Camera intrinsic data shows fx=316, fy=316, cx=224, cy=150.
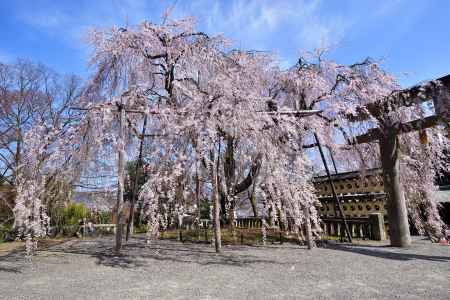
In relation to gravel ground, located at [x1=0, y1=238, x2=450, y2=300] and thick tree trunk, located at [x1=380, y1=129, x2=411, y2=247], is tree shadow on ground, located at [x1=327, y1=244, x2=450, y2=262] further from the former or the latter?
thick tree trunk, located at [x1=380, y1=129, x2=411, y2=247]

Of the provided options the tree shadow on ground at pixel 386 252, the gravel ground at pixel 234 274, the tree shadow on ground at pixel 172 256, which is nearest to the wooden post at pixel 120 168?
the tree shadow on ground at pixel 172 256

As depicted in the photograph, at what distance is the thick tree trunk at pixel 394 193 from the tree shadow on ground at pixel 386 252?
406mm

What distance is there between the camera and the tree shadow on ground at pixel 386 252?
6123 millimetres

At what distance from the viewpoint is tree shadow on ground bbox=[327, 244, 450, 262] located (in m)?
6.12

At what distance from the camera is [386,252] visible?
22.7 feet

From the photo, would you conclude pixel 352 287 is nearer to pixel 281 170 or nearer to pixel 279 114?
pixel 281 170

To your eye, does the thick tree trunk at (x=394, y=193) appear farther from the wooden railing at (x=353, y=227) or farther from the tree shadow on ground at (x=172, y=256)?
the tree shadow on ground at (x=172, y=256)

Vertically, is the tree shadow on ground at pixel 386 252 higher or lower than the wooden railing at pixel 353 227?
lower

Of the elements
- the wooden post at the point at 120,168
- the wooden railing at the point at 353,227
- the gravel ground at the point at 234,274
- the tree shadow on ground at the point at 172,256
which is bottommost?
the gravel ground at the point at 234,274

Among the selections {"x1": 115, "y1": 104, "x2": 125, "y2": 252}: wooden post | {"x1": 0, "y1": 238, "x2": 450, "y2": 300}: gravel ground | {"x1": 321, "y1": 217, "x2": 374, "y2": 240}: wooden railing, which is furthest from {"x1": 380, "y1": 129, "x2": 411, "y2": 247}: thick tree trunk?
{"x1": 115, "y1": 104, "x2": 125, "y2": 252}: wooden post

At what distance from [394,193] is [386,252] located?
63.7 inches

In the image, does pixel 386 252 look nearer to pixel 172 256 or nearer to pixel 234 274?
pixel 234 274

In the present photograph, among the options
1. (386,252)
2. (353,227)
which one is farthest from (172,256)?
(353,227)

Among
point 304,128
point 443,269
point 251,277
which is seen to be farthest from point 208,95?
point 443,269
